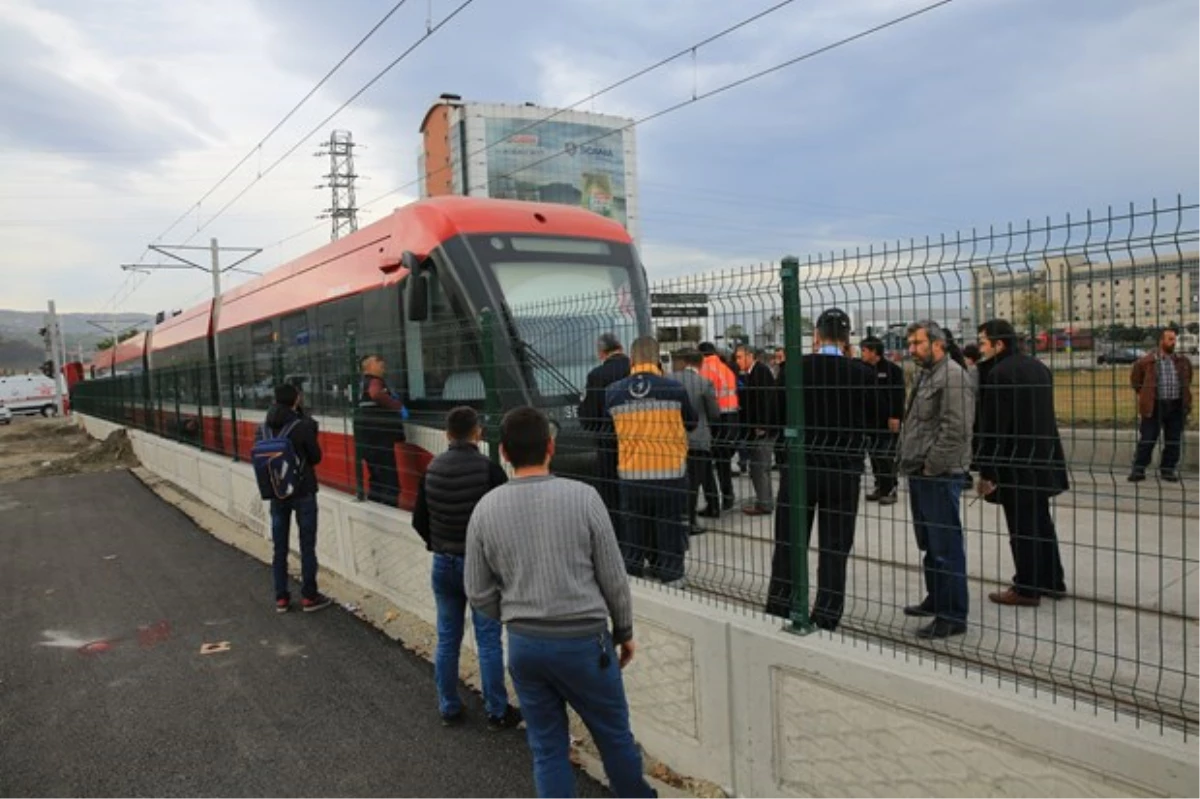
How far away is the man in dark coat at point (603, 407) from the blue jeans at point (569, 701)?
81.0 inches

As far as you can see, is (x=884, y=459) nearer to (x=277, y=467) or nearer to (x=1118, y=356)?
(x=1118, y=356)

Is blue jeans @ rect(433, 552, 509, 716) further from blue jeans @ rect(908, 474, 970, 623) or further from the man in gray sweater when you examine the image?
blue jeans @ rect(908, 474, 970, 623)

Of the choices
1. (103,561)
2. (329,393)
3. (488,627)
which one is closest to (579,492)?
(488,627)

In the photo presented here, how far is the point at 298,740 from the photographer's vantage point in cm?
427

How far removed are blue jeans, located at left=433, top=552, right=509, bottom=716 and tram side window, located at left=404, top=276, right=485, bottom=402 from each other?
170 centimetres

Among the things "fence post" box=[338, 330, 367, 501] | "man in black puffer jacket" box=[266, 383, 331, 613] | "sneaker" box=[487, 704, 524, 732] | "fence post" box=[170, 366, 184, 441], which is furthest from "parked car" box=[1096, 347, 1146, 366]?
"fence post" box=[170, 366, 184, 441]

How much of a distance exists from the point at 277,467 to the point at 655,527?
11.3ft

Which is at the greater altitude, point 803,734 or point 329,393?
point 329,393

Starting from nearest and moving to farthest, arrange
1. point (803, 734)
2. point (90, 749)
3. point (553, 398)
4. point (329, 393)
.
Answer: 1. point (803, 734)
2. point (90, 749)
3. point (553, 398)
4. point (329, 393)

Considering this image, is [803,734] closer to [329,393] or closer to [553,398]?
[553,398]

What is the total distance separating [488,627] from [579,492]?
1773 millimetres

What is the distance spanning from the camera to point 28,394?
171 ft

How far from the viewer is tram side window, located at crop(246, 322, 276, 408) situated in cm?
1066

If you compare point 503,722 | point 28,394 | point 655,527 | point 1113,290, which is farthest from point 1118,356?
point 28,394
